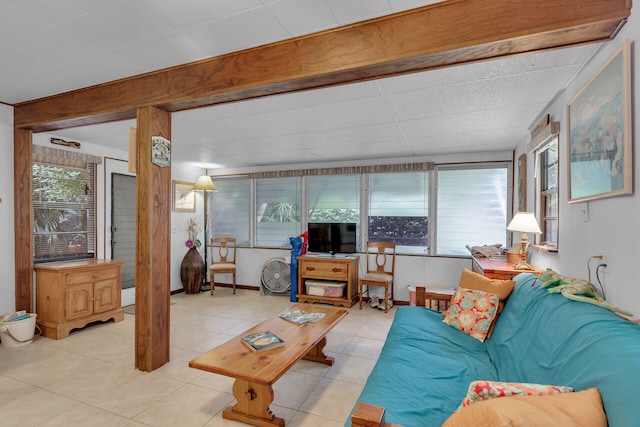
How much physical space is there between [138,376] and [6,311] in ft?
6.57

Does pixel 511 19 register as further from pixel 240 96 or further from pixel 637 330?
pixel 240 96

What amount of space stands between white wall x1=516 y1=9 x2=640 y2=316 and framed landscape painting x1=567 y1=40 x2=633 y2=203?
0.03 m

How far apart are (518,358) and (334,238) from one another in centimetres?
351

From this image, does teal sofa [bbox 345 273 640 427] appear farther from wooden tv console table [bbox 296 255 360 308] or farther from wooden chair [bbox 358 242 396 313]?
wooden tv console table [bbox 296 255 360 308]

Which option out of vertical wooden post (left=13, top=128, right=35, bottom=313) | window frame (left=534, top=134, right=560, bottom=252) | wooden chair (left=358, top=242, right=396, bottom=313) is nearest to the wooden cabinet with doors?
vertical wooden post (left=13, top=128, right=35, bottom=313)

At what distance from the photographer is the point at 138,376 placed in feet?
8.27

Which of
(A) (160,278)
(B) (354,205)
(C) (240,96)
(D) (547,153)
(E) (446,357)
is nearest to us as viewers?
(E) (446,357)

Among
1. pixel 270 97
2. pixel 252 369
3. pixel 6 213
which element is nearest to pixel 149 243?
pixel 252 369

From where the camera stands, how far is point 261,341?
2244 millimetres

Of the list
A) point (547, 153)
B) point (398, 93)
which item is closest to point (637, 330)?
point (398, 93)

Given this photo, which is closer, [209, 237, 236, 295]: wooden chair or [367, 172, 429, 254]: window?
[367, 172, 429, 254]: window

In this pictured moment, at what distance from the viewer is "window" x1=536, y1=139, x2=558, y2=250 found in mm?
2684

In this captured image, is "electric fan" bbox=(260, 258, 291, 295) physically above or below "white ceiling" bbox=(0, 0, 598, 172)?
below

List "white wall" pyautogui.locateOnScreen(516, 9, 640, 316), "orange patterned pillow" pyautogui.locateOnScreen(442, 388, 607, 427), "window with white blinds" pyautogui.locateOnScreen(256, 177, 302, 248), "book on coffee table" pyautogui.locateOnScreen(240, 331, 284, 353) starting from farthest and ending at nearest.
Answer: "window with white blinds" pyautogui.locateOnScreen(256, 177, 302, 248)
"book on coffee table" pyautogui.locateOnScreen(240, 331, 284, 353)
"white wall" pyautogui.locateOnScreen(516, 9, 640, 316)
"orange patterned pillow" pyautogui.locateOnScreen(442, 388, 607, 427)
